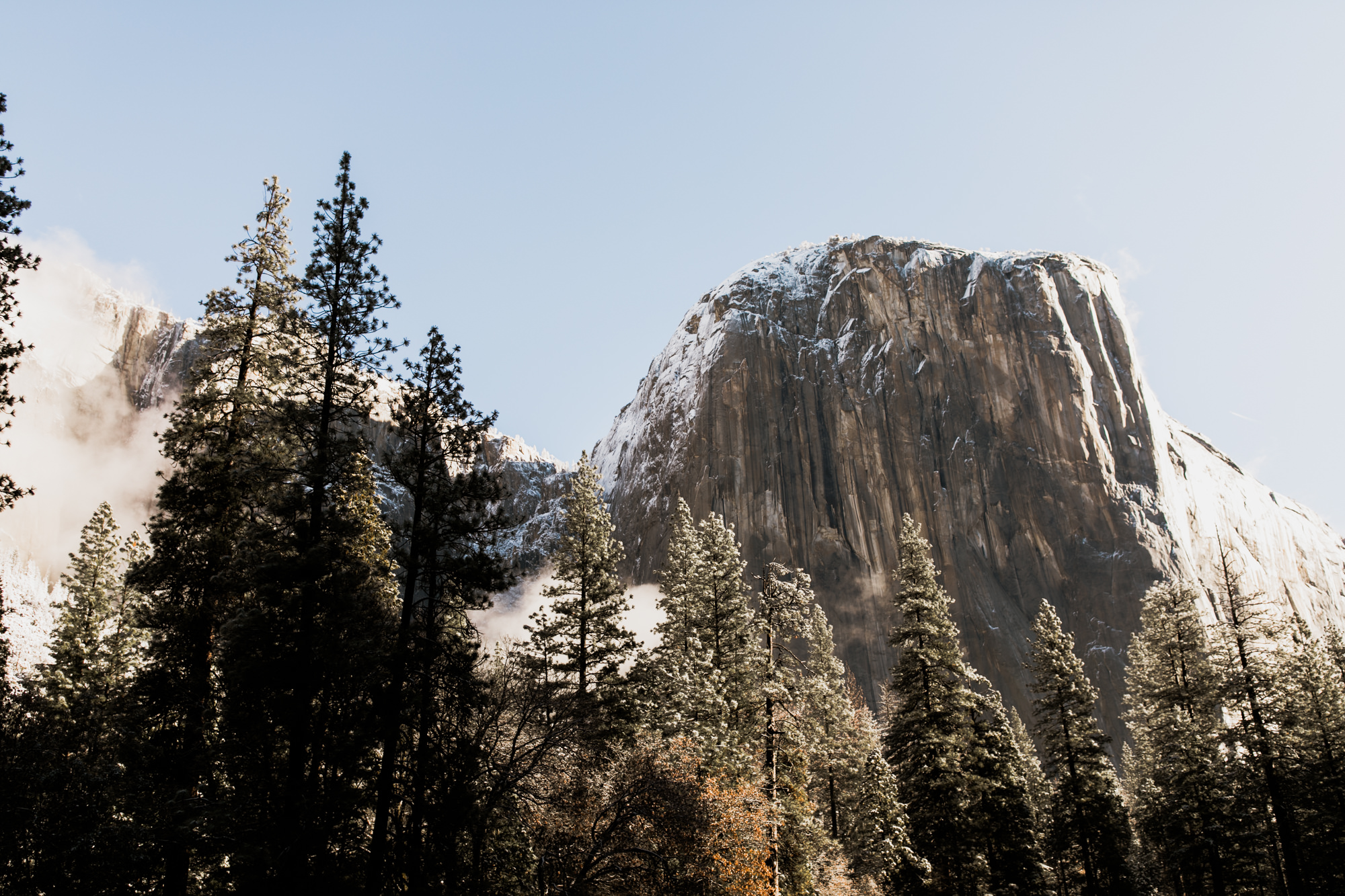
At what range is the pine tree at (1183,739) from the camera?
28.4m

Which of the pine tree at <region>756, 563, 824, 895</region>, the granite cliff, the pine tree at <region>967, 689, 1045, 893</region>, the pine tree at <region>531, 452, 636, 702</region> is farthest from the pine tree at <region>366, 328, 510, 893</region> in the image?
the granite cliff

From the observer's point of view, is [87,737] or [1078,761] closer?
[87,737]

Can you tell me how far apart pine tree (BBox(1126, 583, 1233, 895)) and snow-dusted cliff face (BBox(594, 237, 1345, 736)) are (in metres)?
37.4

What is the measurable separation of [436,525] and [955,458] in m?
81.3

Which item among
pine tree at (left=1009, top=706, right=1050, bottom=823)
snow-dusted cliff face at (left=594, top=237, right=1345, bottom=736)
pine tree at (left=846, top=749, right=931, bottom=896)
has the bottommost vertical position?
pine tree at (left=846, top=749, right=931, bottom=896)

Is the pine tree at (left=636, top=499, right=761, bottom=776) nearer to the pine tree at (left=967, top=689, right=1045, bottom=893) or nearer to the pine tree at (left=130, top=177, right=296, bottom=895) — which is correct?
the pine tree at (left=967, top=689, right=1045, bottom=893)

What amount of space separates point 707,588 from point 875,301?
258 ft

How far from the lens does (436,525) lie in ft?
49.7

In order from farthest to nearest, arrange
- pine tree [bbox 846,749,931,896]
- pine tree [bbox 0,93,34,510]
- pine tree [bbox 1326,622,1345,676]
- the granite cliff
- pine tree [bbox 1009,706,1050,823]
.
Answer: the granite cliff < pine tree [bbox 1009,706,1050,823] < pine tree [bbox 1326,622,1345,676] < pine tree [bbox 846,749,931,896] < pine tree [bbox 0,93,34,510]

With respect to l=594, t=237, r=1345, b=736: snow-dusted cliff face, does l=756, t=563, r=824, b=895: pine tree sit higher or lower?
lower

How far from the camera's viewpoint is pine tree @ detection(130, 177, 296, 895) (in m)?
13.5

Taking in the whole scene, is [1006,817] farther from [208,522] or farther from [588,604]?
[208,522]

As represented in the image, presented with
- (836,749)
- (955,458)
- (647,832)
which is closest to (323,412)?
(647,832)

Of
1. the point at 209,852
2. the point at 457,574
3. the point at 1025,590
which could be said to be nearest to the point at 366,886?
the point at 209,852
